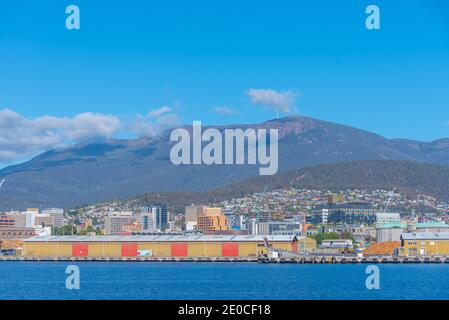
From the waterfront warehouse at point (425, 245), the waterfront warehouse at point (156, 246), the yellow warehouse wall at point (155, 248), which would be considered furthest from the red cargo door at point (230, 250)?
the waterfront warehouse at point (425, 245)

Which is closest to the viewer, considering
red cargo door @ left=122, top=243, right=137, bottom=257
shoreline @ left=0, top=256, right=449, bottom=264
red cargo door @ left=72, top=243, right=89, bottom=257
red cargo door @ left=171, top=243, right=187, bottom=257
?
shoreline @ left=0, top=256, right=449, bottom=264

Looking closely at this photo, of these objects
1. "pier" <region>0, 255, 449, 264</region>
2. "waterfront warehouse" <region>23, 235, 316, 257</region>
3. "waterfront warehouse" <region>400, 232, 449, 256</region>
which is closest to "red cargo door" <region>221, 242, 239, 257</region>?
"waterfront warehouse" <region>23, 235, 316, 257</region>

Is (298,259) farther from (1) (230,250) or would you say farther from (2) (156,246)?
(2) (156,246)

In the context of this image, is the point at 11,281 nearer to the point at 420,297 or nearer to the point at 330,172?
the point at 420,297

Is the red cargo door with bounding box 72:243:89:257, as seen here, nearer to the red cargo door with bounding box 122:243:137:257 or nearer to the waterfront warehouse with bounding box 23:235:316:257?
the waterfront warehouse with bounding box 23:235:316:257

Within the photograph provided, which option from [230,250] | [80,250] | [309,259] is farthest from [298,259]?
[80,250]

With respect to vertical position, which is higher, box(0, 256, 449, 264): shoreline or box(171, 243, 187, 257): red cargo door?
box(171, 243, 187, 257): red cargo door

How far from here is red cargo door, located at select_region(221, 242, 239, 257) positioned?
77875 millimetres

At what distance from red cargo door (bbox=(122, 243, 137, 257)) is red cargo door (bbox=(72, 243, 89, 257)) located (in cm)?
313

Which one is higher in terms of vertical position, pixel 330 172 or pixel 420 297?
pixel 330 172

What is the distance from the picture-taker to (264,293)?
32.4 meters

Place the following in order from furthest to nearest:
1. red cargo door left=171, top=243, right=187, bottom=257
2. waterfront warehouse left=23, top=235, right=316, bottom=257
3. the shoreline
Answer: red cargo door left=171, top=243, right=187, bottom=257
waterfront warehouse left=23, top=235, right=316, bottom=257
the shoreline
